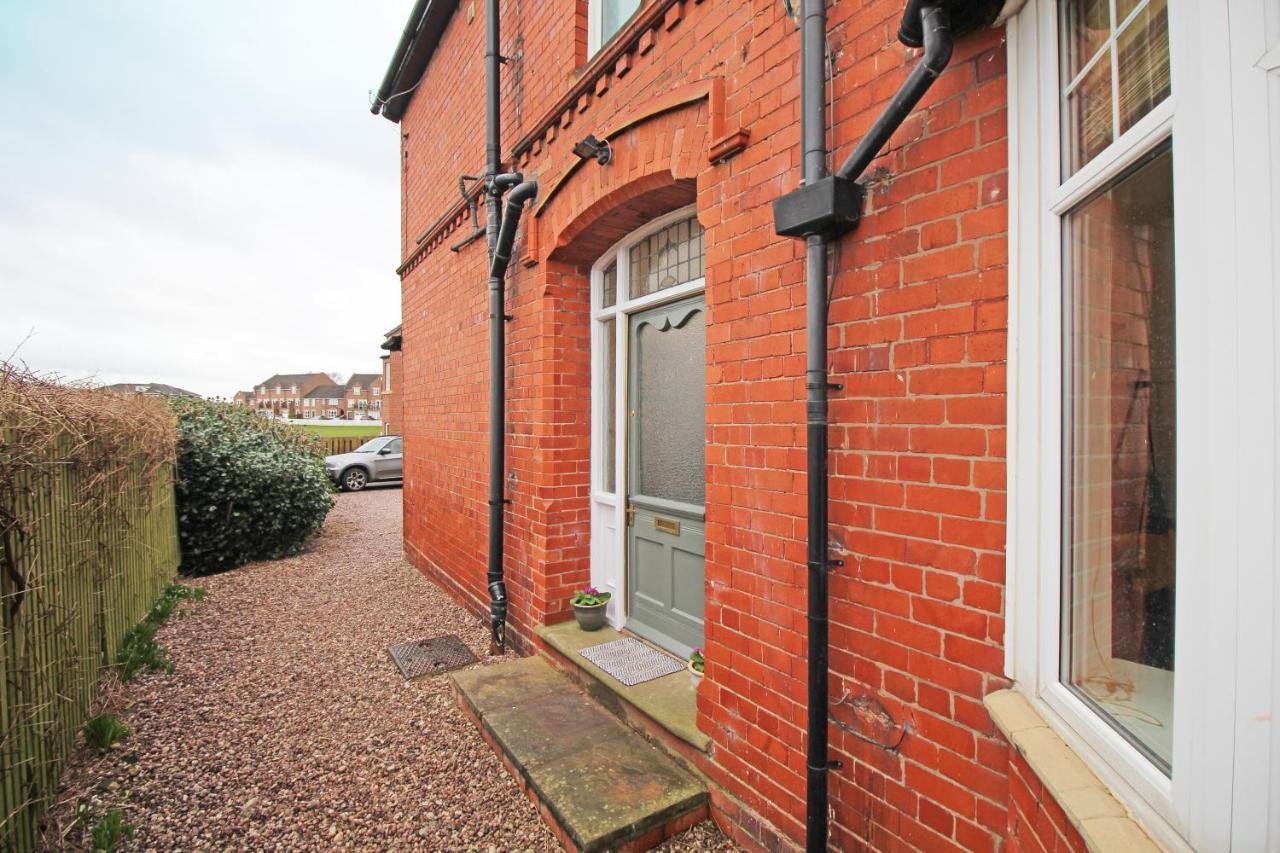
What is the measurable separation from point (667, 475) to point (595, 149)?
1914mm

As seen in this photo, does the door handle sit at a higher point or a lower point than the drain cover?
higher

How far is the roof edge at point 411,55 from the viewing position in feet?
20.3

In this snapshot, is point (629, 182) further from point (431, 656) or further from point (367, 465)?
point (367, 465)

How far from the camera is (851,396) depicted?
2072 millimetres

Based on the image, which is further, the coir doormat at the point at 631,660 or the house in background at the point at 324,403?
the house in background at the point at 324,403

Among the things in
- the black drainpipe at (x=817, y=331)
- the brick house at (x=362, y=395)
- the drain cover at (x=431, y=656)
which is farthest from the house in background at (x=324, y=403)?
the black drainpipe at (x=817, y=331)

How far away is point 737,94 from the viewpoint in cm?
258

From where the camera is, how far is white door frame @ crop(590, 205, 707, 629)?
3963 millimetres

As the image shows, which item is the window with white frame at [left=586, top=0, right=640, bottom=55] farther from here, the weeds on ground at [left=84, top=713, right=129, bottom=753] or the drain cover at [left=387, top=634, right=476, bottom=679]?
the weeds on ground at [left=84, top=713, right=129, bottom=753]

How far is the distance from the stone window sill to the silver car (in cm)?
1524

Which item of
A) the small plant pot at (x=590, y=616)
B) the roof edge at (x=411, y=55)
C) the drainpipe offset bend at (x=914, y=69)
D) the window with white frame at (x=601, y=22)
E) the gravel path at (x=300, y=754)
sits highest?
the roof edge at (x=411, y=55)

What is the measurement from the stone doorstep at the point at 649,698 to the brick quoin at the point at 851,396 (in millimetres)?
177

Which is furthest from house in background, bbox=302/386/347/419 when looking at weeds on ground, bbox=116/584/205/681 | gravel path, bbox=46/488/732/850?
gravel path, bbox=46/488/732/850

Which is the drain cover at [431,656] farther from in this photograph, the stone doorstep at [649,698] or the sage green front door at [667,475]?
the sage green front door at [667,475]
